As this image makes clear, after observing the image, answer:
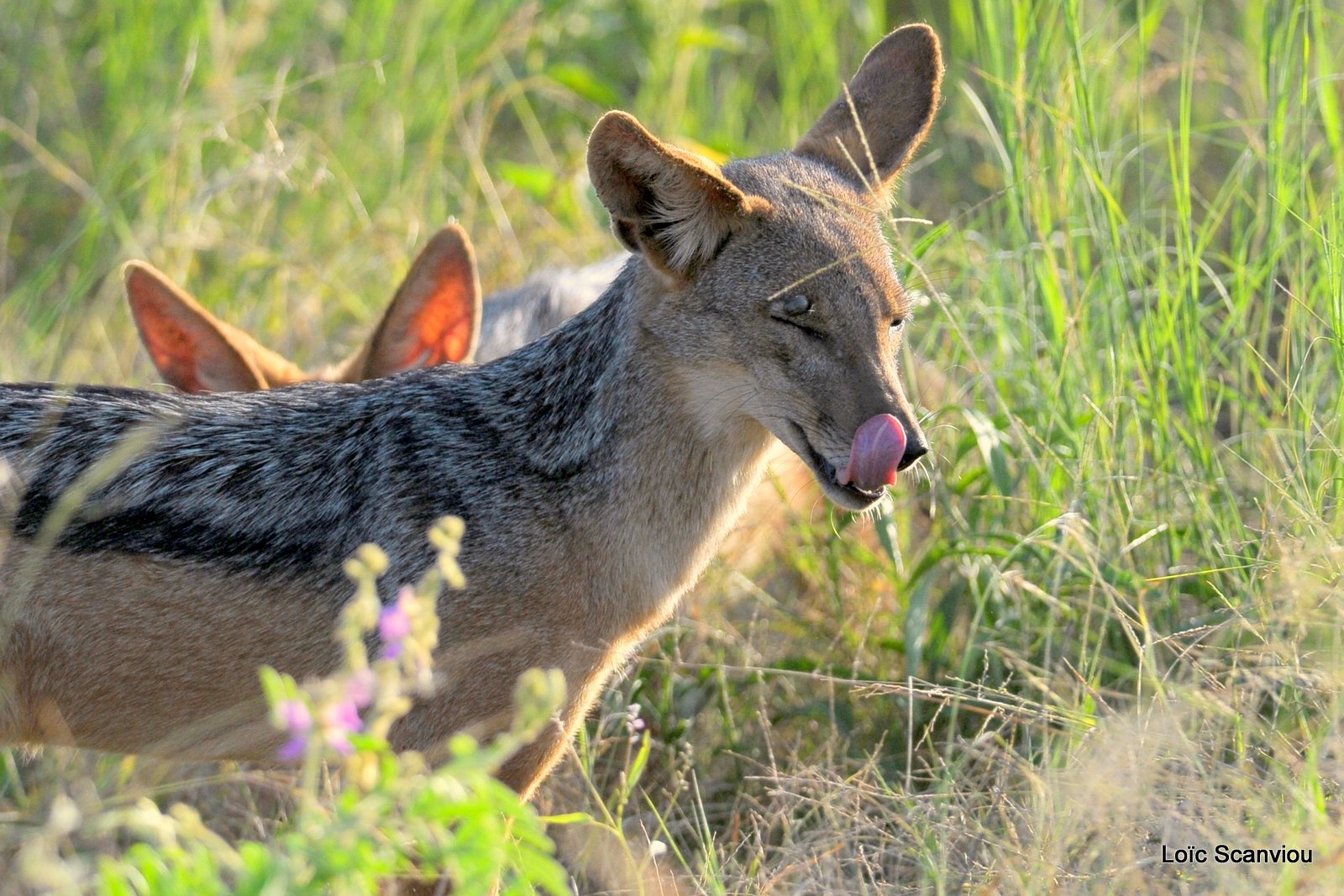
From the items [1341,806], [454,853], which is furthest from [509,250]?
[454,853]

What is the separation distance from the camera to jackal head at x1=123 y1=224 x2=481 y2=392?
4746 mm

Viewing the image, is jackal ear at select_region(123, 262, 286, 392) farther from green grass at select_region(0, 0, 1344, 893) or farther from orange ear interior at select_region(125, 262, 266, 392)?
green grass at select_region(0, 0, 1344, 893)

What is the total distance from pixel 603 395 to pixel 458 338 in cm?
136

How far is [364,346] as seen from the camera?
4953 millimetres

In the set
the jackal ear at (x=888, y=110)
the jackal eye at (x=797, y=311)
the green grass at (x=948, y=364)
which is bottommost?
the green grass at (x=948, y=364)

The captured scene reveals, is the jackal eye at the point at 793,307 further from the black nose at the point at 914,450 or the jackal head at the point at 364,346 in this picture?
the jackal head at the point at 364,346

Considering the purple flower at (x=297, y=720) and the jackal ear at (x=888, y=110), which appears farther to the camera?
the jackal ear at (x=888, y=110)

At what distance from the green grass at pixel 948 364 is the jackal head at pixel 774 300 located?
2.23ft

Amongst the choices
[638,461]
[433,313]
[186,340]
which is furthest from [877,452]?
[186,340]

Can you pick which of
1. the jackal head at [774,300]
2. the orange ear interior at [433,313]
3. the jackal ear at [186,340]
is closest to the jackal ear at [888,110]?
the jackal head at [774,300]

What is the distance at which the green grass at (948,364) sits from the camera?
3400mm

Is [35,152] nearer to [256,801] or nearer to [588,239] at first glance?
[588,239]

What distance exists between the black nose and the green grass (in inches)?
24.3

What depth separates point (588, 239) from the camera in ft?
22.8
